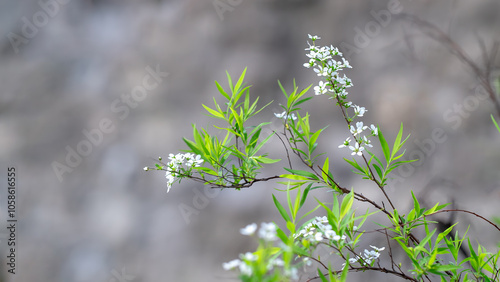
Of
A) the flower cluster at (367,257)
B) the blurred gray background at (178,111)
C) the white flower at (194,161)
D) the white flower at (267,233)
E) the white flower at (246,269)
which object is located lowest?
the white flower at (246,269)

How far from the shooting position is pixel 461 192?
1316 mm

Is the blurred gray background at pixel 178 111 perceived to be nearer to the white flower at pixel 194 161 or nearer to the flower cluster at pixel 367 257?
the flower cluster at pixel 367 257

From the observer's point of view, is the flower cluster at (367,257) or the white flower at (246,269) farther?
the flower cluster at (367,257)

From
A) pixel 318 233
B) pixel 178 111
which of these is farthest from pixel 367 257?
pixel 178 111

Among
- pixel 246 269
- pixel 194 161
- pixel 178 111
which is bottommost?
pixel 246 269

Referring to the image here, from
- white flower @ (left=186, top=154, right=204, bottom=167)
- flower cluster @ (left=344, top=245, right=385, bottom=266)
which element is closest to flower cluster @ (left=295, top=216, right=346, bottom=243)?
flower cluster @ (left=344, top=245, right=385, bottom=266)

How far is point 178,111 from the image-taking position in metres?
1.81

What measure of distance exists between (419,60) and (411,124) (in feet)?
0.70

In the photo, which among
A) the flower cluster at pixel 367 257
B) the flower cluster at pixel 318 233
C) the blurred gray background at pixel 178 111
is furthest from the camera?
the blurred gray background at pixel 178 111

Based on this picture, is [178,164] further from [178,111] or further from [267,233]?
[178,111]

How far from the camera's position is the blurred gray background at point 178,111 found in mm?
1389

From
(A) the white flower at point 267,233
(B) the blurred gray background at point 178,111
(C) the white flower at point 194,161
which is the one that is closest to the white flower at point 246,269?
(A) the white flower at point 267,233

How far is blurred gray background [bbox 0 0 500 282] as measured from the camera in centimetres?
139

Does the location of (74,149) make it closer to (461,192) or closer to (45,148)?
(45,148)
